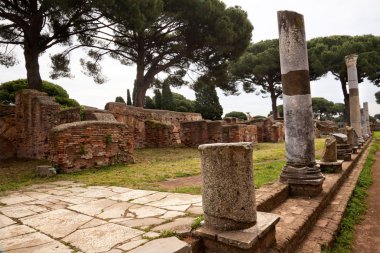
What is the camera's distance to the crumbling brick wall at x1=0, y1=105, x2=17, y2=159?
33.4 ft

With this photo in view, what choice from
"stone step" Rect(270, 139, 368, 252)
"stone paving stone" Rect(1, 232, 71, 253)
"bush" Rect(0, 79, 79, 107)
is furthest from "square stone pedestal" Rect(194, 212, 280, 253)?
"bush" Rect(0, 79, 79, 107)

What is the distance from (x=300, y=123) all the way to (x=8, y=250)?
12.8 feet

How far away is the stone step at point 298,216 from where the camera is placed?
245cm

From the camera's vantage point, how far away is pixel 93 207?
3.40 metres

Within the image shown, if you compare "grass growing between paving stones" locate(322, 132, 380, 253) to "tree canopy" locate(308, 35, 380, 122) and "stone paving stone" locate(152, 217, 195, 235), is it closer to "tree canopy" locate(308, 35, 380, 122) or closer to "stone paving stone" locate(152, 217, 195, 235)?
"stone paving stone" locate(152, 217, 195, 235)

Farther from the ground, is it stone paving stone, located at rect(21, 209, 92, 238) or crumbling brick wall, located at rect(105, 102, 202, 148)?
crumbling brick wall, located at rect(105, 102, 202, 148)

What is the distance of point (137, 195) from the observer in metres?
3.95

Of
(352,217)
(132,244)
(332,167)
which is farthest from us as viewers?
(332,167)

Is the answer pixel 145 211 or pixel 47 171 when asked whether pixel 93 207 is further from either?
pixel 47 171

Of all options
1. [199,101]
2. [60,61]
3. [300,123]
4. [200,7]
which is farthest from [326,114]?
[300,123]

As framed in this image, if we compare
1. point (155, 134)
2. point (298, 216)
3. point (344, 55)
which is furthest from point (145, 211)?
point (344, 55)

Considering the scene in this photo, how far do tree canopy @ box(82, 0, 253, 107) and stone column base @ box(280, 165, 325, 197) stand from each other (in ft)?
43.8

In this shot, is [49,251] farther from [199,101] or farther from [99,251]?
[199,101]

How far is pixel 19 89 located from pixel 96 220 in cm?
1448
